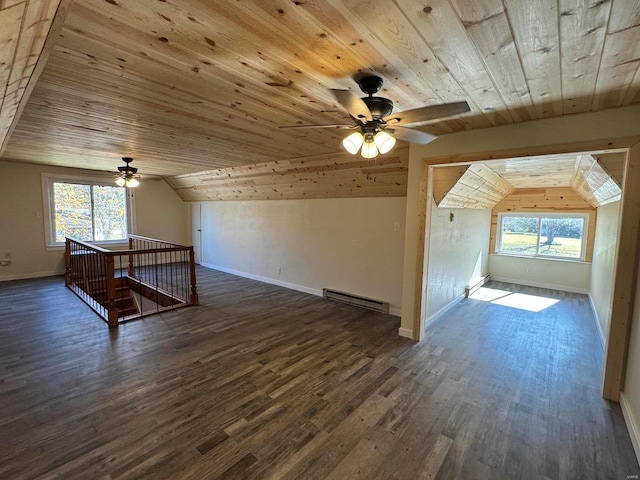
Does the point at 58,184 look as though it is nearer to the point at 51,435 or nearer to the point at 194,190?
the point at 194,190

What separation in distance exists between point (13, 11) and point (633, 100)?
3500 mm

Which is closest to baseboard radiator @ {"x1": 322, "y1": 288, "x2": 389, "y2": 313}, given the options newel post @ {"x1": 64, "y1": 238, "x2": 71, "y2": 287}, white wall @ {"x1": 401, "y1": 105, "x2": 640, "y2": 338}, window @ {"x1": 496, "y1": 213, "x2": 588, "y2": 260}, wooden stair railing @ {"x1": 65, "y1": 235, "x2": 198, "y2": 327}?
white wall @ {"x1": 401, "y1": 105, "x2": 640, "y2": 338}

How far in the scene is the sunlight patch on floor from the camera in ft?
16.2

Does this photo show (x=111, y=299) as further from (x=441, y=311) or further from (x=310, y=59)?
(x=441, y=311)

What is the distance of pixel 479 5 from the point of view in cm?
120

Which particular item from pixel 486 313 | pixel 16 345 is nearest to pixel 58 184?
pixel 16 345

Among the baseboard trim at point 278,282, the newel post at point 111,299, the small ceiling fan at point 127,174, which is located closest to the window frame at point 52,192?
the small ceiling fan at point 127,174

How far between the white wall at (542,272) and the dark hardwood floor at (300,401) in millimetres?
2332

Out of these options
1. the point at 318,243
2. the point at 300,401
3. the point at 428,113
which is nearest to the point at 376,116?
the point at 428,113

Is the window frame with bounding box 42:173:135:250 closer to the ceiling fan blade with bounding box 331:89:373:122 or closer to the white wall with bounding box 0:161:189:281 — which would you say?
the white wall with bounding box 0:161:189:281

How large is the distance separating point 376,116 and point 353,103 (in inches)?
7.7

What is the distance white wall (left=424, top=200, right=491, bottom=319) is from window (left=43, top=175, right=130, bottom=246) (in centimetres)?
703

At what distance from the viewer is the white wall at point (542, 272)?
229 inches

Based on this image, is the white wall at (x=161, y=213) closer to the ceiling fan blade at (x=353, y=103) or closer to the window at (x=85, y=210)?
the window at (x=85, y=210)
